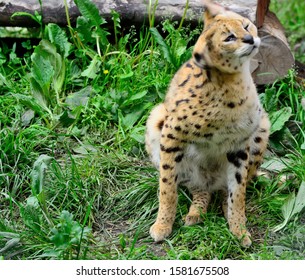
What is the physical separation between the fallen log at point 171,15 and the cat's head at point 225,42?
65.2 inches

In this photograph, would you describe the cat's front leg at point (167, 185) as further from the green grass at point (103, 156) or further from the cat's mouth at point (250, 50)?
the cat's mouth at point (250, 50)

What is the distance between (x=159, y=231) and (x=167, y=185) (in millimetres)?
330

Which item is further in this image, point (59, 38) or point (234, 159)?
point (59, 38)

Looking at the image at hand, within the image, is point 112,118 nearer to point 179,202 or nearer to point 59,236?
point 179,202

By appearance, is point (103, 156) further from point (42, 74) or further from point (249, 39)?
point (249, 39)

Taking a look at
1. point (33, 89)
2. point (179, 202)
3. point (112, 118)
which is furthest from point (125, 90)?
point (179, 202)

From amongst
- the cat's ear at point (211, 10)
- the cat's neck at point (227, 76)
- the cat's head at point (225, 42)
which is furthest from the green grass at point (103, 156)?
the cat's ear at point (211, 10)

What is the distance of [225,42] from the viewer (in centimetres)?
475

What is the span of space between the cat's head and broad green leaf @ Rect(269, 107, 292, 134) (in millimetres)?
1424

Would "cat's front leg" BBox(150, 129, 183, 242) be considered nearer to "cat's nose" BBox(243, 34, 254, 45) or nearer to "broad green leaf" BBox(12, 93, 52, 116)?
"cat's nose" BBox(243, 34, 254, 45)

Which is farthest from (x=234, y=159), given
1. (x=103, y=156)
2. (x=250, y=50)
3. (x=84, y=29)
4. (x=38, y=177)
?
(x=84, y=29)

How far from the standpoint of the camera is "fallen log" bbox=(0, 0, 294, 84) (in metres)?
6.58

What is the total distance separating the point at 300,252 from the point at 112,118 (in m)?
2.16

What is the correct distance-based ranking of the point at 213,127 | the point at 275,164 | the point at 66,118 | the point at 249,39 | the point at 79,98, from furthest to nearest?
the point at 79,98
the point at 66,118
the point at 275,164
the point at 213,127
the point at 249,39
